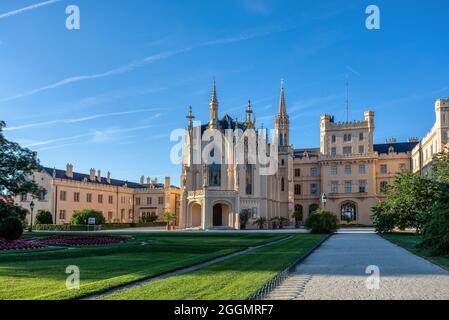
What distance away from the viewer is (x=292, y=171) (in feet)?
263

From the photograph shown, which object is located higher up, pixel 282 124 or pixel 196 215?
pixel 282 124

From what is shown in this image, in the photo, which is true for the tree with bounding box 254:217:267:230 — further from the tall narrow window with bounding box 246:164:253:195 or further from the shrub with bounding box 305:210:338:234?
the shrub with bounding box 305:210:338:234

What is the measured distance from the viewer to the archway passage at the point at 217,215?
214 feet

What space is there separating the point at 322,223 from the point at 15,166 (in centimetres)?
2807

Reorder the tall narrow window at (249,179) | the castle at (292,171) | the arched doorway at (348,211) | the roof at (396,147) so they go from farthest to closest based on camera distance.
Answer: the roof at (396,147)
the arched doorway at (348,211)
the tall narrow window at (249,179)
the castle at (292,171)

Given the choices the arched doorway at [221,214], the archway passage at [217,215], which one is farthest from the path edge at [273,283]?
the archway passage at [217,215]

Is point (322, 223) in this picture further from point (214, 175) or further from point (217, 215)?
point (214, 175)

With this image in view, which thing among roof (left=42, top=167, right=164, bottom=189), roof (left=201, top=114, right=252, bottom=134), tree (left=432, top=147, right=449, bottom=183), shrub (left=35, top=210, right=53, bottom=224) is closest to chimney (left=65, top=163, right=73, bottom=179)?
roof (left=42, top=167, right=164, bottom=189)

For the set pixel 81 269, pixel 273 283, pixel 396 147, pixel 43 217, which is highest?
pixel 396 147

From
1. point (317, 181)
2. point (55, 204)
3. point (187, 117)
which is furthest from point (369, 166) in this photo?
point (55, 204)

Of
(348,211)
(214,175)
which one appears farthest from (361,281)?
(348,211)

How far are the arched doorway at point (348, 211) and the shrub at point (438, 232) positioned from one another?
185ft

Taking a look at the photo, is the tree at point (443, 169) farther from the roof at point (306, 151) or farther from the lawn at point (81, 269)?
the roof at point (306, 151)
